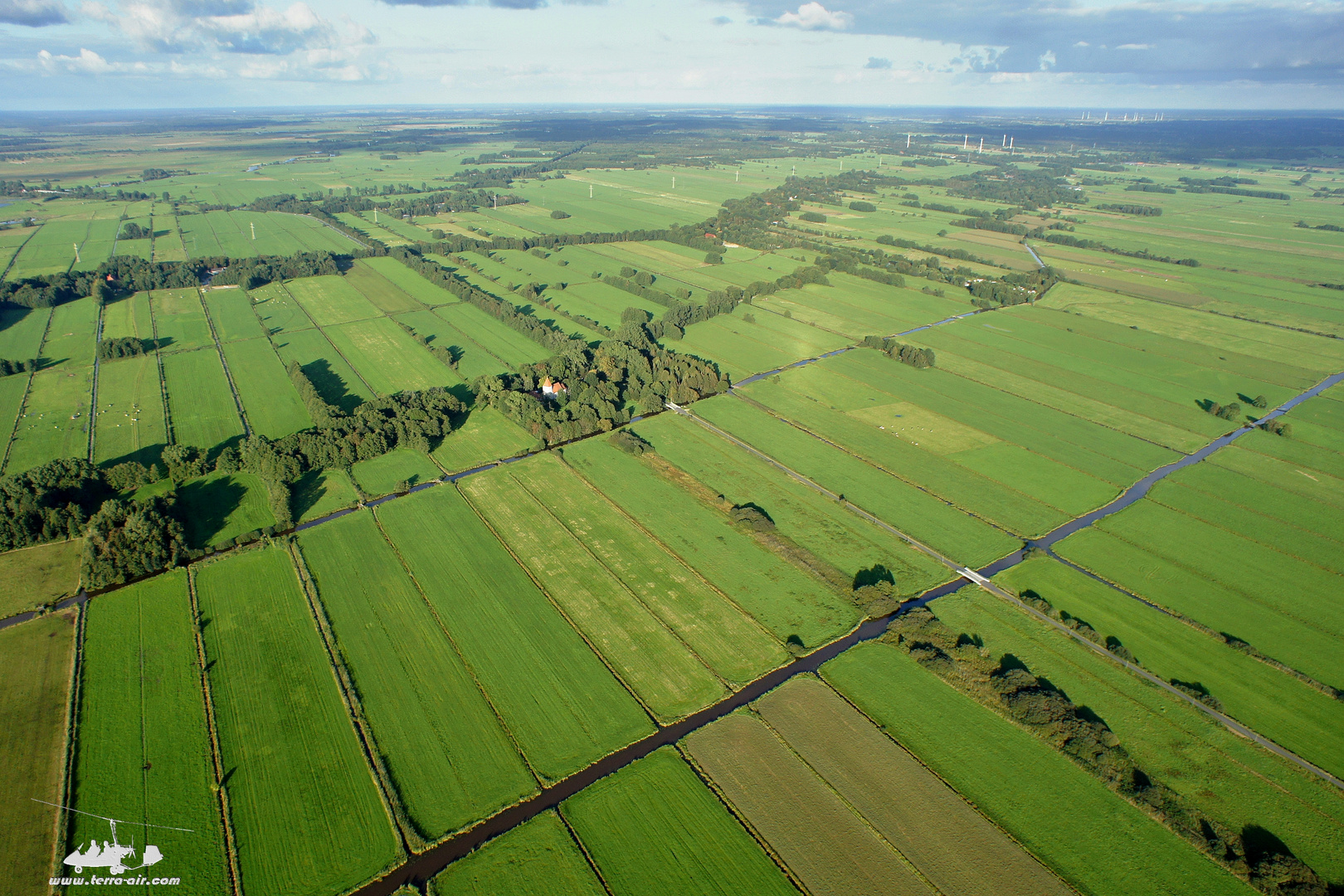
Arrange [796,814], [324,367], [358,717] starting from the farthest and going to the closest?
[324,367], [358,717], [796,814]

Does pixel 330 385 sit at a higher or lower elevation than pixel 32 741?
higher

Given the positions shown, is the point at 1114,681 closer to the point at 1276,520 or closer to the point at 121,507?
the point at 1276,520

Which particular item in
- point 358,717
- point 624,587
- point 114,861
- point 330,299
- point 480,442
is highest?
point 330,299

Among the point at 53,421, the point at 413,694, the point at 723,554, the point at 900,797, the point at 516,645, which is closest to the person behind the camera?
the point at 900,797

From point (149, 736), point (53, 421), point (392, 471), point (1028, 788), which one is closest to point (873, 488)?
point (1028, 788)

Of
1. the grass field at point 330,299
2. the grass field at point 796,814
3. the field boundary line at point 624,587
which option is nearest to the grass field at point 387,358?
the grass field at point 330,299

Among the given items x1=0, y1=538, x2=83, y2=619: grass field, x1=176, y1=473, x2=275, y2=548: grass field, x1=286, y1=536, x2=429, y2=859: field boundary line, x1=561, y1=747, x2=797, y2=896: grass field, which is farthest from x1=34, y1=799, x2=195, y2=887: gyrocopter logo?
x1=176, y1=473, x2=275, y2=548: grass field

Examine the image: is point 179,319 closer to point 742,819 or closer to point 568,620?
point 568,620

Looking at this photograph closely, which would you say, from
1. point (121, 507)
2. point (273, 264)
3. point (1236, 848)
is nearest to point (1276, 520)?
point (1236, 848)
